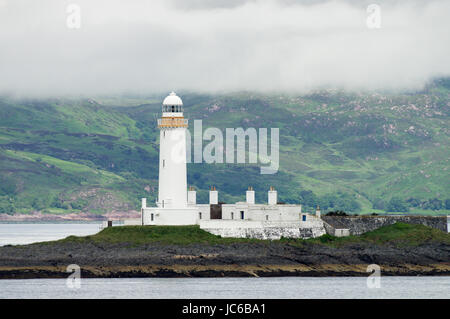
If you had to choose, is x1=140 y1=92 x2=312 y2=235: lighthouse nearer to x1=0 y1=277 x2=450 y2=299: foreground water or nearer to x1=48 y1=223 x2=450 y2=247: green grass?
x1=48 y1=223 x2=450 y2=247: green grass

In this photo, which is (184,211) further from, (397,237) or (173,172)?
(397,237)

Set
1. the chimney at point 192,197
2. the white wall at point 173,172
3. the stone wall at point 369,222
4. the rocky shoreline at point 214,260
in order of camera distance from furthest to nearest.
→ the chimney at point 192,197, the stone wall at point 369,222, the white wall at point 173,172, the rocky shoreline at point 214,260

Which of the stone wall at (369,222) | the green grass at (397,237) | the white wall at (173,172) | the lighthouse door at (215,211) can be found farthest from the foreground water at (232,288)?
the lighthouse door at (215,211)

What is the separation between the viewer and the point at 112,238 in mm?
74750

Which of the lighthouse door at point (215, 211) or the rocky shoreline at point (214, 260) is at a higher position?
the lighthouse door at point (215, 211)

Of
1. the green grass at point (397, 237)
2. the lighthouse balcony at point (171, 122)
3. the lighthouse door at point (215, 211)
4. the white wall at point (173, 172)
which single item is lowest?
the green grass at point (397, 237)

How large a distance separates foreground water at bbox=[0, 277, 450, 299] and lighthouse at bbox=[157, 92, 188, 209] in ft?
25.4

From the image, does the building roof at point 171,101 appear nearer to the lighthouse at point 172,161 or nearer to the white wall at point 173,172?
the lighthouse at point 172,161

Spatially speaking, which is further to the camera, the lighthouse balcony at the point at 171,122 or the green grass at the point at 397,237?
the lighthouse balcony at the point at 171,122

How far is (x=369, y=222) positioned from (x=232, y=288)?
17642 millimetres

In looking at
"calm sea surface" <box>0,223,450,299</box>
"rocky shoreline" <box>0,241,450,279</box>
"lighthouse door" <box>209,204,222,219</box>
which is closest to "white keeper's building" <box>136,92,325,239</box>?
"lighthouse door" <box>209,204,222,219</box>

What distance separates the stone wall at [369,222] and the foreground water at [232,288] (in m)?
7.10

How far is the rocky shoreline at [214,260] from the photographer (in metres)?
71.6

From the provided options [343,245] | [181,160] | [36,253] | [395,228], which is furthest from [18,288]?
[395,228]
